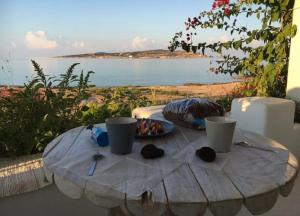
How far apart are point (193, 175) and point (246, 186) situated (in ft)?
0.47

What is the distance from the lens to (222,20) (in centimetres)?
369

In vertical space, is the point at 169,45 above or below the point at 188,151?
above

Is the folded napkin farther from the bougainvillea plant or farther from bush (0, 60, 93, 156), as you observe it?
the bougainvillea plant

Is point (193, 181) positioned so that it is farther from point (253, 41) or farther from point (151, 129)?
point (253, 41)

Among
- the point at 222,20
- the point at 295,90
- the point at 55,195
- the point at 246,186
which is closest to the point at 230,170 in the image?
the point at 246,186

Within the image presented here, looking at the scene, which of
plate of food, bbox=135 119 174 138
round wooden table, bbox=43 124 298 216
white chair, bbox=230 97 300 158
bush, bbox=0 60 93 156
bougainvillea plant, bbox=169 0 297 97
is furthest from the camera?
bougainvillea plant, bbox=169 0 297 97

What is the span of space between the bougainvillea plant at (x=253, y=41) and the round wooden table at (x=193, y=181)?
2.28 metres

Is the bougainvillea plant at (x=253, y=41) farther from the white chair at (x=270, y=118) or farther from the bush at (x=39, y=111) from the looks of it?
the bush at (x=39, y=111)

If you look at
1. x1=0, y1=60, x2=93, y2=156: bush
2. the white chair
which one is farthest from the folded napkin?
the white chair

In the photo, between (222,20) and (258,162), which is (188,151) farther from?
(222,20)

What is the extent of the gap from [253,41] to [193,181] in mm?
2954

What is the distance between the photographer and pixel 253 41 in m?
3.50

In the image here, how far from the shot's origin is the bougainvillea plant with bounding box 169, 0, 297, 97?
10.7 ft

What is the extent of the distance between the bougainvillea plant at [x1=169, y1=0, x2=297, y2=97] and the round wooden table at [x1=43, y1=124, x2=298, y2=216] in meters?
2.28
